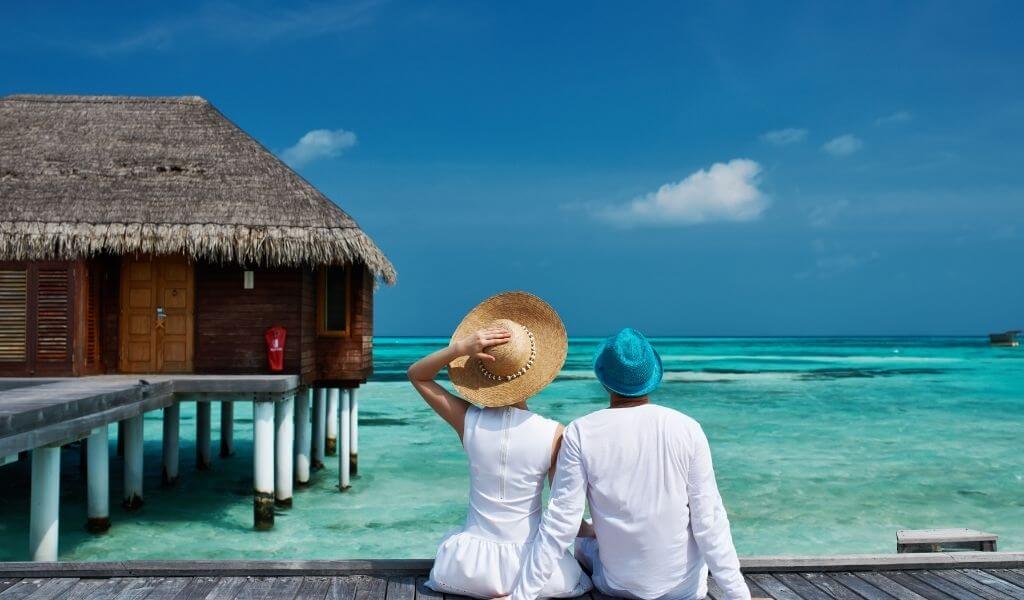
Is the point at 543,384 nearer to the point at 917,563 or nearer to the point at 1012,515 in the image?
the point at 917,563

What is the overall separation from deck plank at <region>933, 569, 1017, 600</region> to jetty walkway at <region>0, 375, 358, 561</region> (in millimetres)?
5879

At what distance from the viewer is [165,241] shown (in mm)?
10328

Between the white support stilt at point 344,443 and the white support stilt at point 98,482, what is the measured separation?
3.97 m

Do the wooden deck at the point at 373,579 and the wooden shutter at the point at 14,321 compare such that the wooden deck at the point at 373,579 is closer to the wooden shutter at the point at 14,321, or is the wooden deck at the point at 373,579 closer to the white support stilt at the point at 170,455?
the wooden shutter at the point at 14,321

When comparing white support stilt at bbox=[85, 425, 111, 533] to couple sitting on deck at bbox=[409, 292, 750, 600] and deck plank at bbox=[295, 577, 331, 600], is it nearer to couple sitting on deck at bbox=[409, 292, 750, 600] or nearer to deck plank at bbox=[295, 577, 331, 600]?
deck plank at bbox=[295, 577, 331, 600]

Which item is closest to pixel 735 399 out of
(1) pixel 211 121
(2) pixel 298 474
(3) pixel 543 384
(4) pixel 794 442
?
(4) pixel 794 442

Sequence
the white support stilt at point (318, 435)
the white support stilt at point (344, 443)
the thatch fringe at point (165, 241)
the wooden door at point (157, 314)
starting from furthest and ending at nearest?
the white support stilt at point (318, 435) < the white support stilt at point (344, 443) < the wooden door at point (157, 314) < the thatch fringe at point (165, 241)

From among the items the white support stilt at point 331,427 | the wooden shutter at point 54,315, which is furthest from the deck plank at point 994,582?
the white support stilt at point 331,427

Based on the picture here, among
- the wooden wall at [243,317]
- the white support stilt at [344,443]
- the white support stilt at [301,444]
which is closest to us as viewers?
the wooden wall at [243,317]

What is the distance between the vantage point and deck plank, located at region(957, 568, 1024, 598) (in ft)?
12.1

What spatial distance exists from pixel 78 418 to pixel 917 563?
256 inches

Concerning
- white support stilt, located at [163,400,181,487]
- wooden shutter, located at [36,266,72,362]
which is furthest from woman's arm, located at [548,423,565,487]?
white support stilt, located at [163,400,181,487]

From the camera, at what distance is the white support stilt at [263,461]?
9.86 m

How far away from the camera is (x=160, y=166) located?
11289 mm
